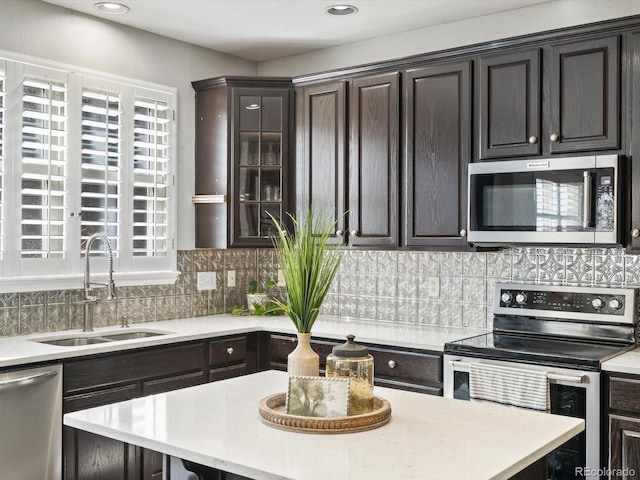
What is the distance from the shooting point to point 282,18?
151 inches

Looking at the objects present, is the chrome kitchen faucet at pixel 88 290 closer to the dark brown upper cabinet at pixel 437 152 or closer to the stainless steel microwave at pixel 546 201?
the dark brown upper cabinet at pixel 437 152

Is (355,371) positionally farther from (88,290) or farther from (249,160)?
(249,160)

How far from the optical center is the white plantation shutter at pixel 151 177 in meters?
4.00

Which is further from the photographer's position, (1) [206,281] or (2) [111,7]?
(1) [206,281]

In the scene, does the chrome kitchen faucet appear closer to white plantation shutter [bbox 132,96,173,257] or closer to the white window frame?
the white window frame

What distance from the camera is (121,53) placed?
3955mm

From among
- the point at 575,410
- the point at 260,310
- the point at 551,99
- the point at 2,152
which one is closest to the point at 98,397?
the point at 2,152

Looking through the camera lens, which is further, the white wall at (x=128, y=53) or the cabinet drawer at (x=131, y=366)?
the white wall at (x=128, y=53)

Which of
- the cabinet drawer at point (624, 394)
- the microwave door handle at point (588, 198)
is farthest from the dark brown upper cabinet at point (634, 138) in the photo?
the cabinet drawer at point (624, 394)

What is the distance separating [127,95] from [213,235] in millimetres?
964

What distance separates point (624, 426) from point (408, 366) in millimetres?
1011

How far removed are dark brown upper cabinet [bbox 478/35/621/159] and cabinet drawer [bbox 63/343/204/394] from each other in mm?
1828

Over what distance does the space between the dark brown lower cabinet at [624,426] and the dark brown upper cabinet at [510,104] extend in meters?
1.14

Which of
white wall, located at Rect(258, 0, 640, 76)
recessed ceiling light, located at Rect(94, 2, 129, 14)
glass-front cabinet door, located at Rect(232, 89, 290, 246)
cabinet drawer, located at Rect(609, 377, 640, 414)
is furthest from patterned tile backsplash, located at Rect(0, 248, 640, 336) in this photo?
recessed ceiling light, located at Rect(94, 2, 129, 14)
